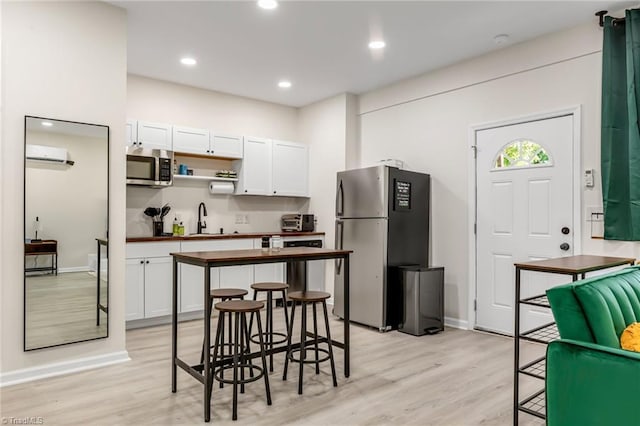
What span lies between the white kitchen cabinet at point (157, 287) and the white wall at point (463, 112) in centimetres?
287

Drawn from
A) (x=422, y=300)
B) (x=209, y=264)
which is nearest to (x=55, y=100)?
(x=209, y=264)

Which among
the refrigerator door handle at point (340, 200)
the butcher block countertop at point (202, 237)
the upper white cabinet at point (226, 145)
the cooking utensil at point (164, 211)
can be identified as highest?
the upper white cabinet at point (226, 145)

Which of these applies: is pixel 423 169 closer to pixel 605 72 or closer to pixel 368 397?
pixel 605 72

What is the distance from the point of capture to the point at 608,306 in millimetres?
1722

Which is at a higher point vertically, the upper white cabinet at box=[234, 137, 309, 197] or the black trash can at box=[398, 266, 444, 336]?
the upper white cabinet at box=[234, 137, 309, 197]

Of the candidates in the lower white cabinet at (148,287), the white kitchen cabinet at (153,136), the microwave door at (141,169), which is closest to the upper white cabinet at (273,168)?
the white kitchen cabinet at (153,136)

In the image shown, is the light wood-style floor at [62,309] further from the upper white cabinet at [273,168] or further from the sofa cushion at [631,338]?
the sofa cushion at [631,338]

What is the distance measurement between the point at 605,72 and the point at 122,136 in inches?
158

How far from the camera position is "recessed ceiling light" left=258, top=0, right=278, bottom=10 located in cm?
335

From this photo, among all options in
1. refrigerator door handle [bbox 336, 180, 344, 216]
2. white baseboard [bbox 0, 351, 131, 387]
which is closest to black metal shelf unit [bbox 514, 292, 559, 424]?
refrigerator door handle [bbox 336, 180, 344, 216]

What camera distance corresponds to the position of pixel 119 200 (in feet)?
11.4

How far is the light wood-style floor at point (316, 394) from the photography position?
8.18 feet

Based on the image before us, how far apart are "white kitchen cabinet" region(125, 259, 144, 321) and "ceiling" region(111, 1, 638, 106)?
2203 millimetres

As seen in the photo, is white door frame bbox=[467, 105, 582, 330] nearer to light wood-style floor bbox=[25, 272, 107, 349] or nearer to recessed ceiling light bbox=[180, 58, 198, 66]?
recessed ceiling light bbox=[180, 58, 198, 66]
